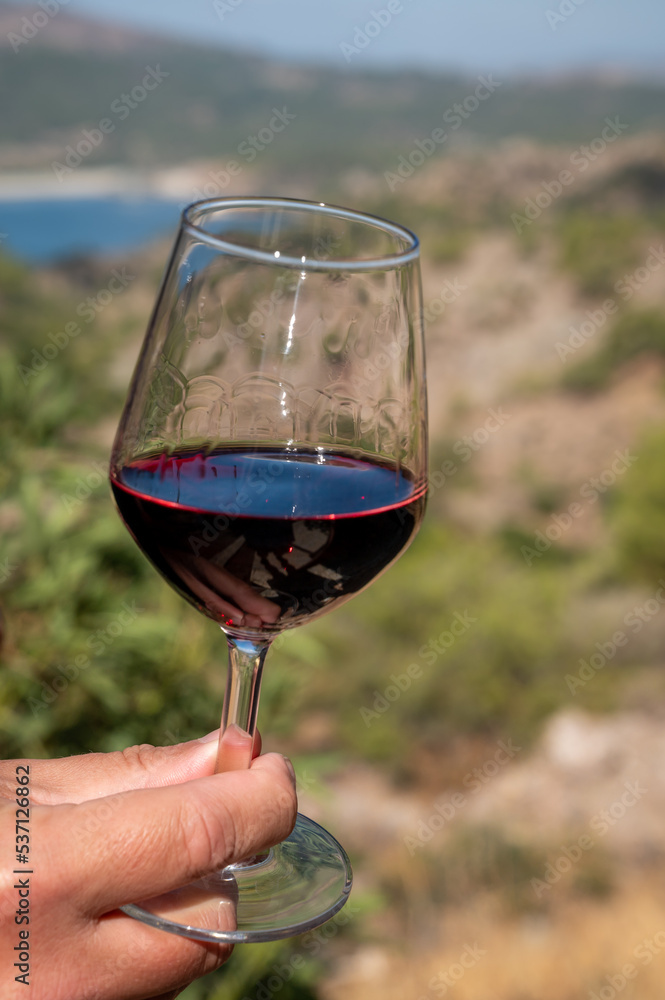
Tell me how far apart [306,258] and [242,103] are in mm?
34114

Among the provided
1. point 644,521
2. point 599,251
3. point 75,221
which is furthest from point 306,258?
point 599,251

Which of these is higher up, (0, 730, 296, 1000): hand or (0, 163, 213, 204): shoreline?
(0, 163, 213, 204): shoreline

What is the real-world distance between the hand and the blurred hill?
24534 mm

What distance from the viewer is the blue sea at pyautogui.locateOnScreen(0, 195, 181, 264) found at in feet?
45.1

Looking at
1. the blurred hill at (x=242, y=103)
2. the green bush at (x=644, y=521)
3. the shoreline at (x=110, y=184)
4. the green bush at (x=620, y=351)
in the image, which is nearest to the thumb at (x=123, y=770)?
the green bush at (x=644, y=521)

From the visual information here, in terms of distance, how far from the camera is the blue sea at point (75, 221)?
45.1 ft

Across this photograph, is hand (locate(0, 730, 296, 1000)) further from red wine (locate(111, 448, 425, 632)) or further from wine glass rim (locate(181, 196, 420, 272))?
wine glass rim (locate(181, 196, 420, 272))

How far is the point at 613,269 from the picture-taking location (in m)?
26.9

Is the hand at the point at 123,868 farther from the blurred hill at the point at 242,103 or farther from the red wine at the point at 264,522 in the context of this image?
the blurred hill at the point at 242,103

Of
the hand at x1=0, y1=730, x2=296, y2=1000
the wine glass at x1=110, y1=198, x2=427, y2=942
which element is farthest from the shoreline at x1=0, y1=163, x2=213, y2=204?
the hand at x1=0, y1=730, x2=296, y2=1000

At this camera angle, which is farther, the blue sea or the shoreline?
the shoreline

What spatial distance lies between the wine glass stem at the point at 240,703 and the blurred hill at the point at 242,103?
2442 centimetres

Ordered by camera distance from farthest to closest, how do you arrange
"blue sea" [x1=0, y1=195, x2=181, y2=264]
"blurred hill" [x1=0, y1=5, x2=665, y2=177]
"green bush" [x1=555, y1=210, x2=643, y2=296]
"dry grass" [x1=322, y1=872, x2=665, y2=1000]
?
"green bush" [x1=555, y1=210, x2=643, y2=296]
"blurred hill" [x1=0, y1=5, x2=665, y2=177]
"blue sea" [x1=0, y1=195, x2=181, y2=264]
"dry grass" [x1=322, y1=872, x2=665, y2=1000]

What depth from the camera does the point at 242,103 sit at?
104ft
